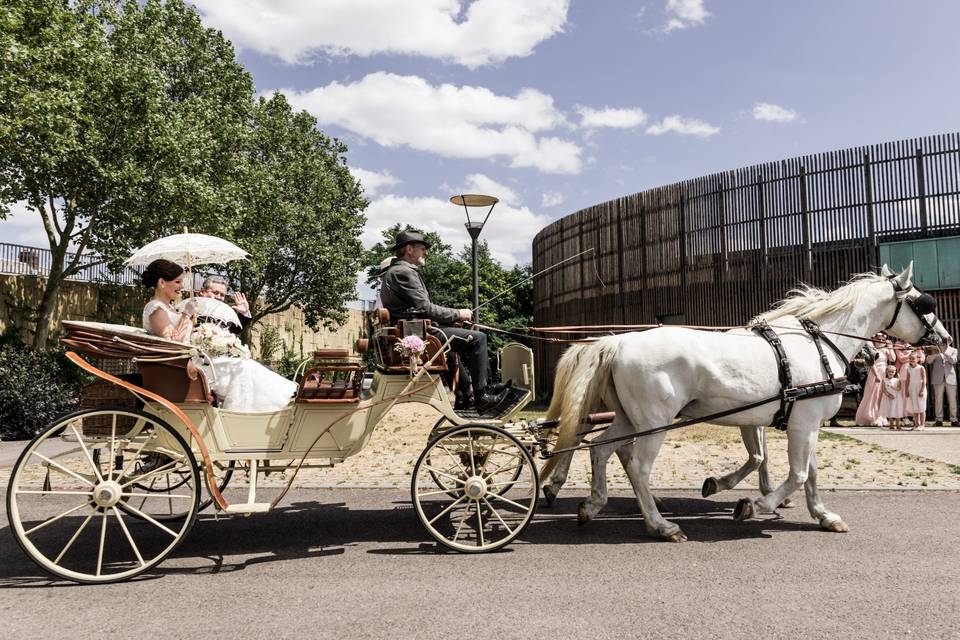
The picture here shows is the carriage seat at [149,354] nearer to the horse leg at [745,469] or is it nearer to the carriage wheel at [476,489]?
the carriage wheel at [476,489]

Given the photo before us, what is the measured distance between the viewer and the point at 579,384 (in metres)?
5.21

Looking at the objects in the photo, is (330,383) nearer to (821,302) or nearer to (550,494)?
(550,494)

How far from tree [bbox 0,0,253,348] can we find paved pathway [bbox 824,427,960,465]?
15.2 m

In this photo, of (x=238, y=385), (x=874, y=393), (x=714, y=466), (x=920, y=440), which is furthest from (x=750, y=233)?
(x=238, y=385)

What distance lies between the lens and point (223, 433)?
183 inches

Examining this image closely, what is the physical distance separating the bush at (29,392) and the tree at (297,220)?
998cm

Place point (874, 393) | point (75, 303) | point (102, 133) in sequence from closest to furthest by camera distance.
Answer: point (874, 393)
point (102, 133)
point (75, 303)

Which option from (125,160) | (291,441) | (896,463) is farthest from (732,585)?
(125,160)

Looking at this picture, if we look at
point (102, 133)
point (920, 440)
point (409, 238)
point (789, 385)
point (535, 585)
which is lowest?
point (535, 585)

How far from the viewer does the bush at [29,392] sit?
12461mm

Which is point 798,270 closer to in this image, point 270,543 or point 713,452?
point 713,452

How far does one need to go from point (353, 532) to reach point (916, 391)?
39.9 ft

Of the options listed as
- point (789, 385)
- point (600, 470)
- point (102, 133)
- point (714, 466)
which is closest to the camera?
point (789, 385)

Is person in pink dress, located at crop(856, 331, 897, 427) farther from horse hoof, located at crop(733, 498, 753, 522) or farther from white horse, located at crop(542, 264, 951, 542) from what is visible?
horse hoof, located at crop(733, 498, 753, 522)
